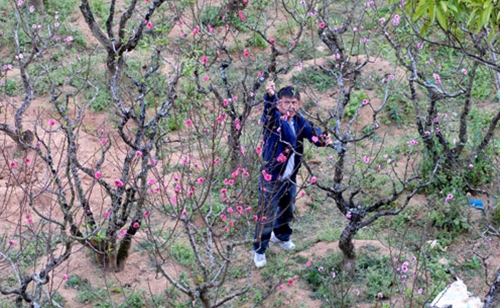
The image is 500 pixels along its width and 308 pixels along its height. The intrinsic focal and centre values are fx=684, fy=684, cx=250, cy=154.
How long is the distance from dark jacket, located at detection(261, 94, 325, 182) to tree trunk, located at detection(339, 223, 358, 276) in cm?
70

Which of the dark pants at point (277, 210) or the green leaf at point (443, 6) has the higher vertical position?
the green leaf at point (443, 6)

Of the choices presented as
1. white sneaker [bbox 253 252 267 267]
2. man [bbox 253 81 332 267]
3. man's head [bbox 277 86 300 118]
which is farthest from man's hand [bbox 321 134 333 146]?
white sneaker [bbox 253 252 267 267]

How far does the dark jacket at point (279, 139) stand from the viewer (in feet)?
19.2

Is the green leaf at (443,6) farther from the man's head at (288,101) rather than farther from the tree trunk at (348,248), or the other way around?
the tree trunk at (348,248)

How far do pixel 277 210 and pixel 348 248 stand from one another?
72 cm

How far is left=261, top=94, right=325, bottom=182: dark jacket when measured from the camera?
19.2 ft

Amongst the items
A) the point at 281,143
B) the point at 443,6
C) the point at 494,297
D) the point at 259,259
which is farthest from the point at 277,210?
the point at 443,6

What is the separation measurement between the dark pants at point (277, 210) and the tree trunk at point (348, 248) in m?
0.54

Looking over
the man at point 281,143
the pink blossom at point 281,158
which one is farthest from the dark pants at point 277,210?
the pink blossom at point 281,158

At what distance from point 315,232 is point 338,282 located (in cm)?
112

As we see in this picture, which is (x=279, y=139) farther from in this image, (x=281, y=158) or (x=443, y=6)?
(x=443, y=6)

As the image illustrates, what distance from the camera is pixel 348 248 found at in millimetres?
6102

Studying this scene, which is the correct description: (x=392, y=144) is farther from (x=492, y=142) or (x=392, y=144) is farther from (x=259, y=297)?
(x=259, y=297)

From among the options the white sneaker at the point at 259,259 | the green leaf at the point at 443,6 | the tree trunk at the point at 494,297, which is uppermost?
the green leaf at the point at 443,6
